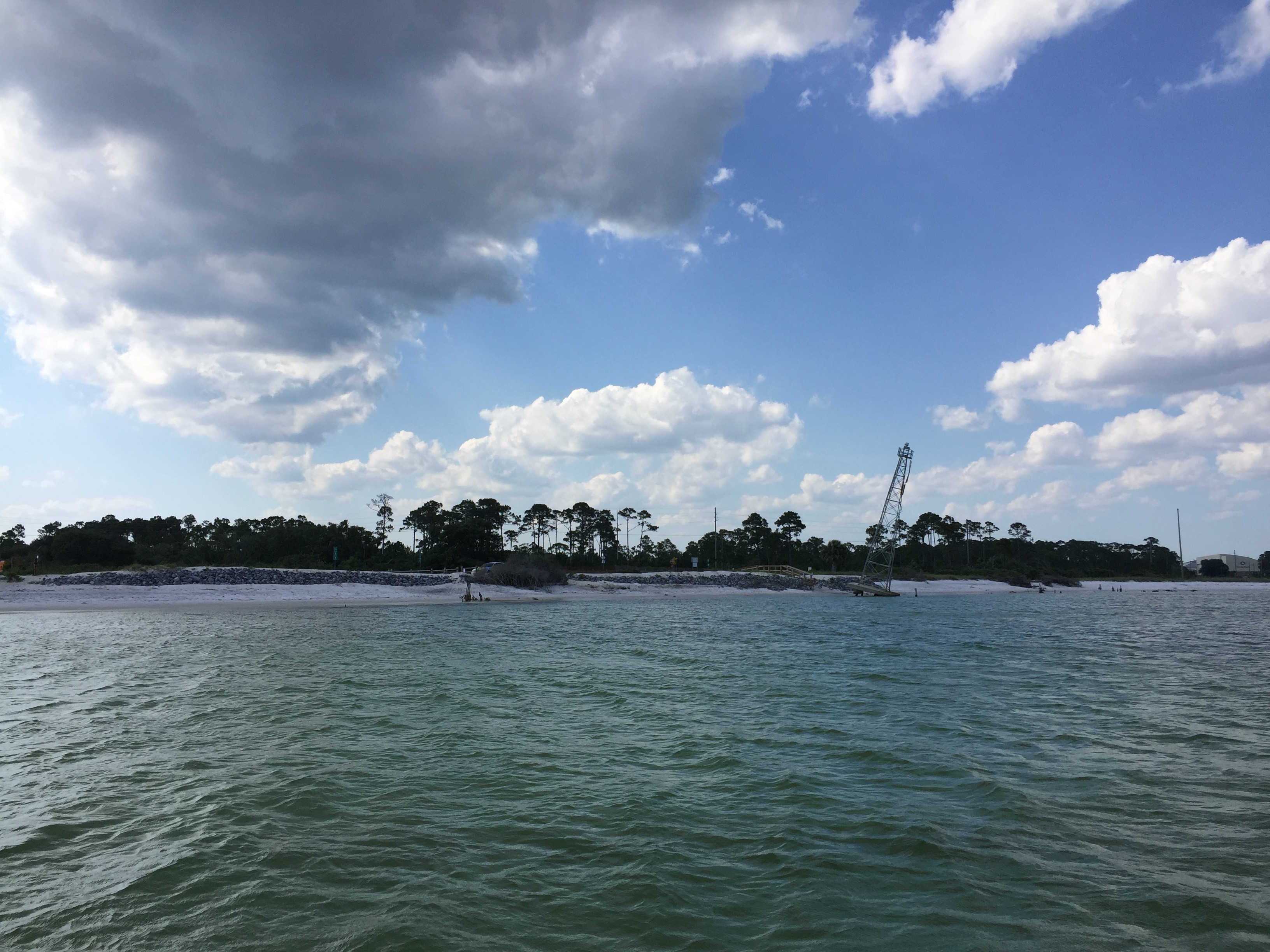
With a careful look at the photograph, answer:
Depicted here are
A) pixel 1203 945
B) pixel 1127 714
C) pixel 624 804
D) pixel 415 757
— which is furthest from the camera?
pixel 1127 714

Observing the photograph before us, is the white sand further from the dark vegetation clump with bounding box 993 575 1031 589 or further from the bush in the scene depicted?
the dark vegetation clump with bounding box 993 575 1031 589

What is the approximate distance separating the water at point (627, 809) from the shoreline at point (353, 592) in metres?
35.7

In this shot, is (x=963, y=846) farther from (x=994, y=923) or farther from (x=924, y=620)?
(x=924, y=620)

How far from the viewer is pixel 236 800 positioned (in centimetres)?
943

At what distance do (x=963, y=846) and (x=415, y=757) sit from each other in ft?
26.8

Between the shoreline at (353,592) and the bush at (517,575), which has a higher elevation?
the bush at (517,575)

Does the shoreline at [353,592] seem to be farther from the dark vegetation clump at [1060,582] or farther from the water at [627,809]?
the water at [627,809]

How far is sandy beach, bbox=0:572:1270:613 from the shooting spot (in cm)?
5219

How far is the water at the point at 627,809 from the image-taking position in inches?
239

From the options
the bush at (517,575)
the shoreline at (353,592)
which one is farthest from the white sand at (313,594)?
the bush at (517,575)

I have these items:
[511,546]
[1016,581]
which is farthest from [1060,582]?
[511,546]

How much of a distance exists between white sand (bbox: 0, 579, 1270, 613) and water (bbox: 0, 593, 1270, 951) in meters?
36.1

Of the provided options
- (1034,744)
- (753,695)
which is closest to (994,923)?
(1034,744)

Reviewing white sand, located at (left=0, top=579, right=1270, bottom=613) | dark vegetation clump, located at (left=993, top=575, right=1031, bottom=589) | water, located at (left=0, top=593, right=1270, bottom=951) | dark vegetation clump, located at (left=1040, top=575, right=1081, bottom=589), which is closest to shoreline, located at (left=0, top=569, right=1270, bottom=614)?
white sand, located at (left=0, top=579, right=1270, bottom=613)
